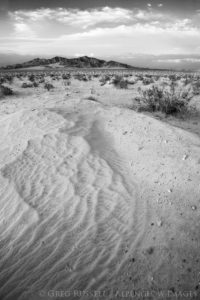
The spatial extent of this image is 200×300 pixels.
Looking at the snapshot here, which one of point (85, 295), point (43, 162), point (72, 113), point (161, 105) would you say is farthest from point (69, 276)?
point (161, 105)

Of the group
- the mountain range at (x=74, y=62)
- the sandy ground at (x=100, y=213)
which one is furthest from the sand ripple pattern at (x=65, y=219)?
the mountain range at (x=74, y=62)

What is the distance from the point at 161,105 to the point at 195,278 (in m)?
5.36

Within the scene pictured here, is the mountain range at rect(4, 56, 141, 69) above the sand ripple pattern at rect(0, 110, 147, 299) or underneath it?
above

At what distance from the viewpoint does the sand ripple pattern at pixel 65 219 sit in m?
2.40

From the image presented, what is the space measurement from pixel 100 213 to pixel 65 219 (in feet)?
1.51

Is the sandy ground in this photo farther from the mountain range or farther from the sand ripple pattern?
the mountain range

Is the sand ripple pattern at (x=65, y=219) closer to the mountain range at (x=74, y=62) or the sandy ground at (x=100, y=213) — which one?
the sandy ground at (x=100, y=213)

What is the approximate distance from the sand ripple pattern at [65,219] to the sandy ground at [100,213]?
0.04 feet

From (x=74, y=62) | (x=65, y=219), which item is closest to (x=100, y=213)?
(x=65, y=219)

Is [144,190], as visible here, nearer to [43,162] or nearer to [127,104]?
[43,162]

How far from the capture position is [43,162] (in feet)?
14.0

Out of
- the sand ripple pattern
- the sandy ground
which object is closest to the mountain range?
the sandy ground

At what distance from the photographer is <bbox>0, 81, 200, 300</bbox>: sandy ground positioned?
7.66ft

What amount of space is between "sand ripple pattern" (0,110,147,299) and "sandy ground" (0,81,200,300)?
1 cm
